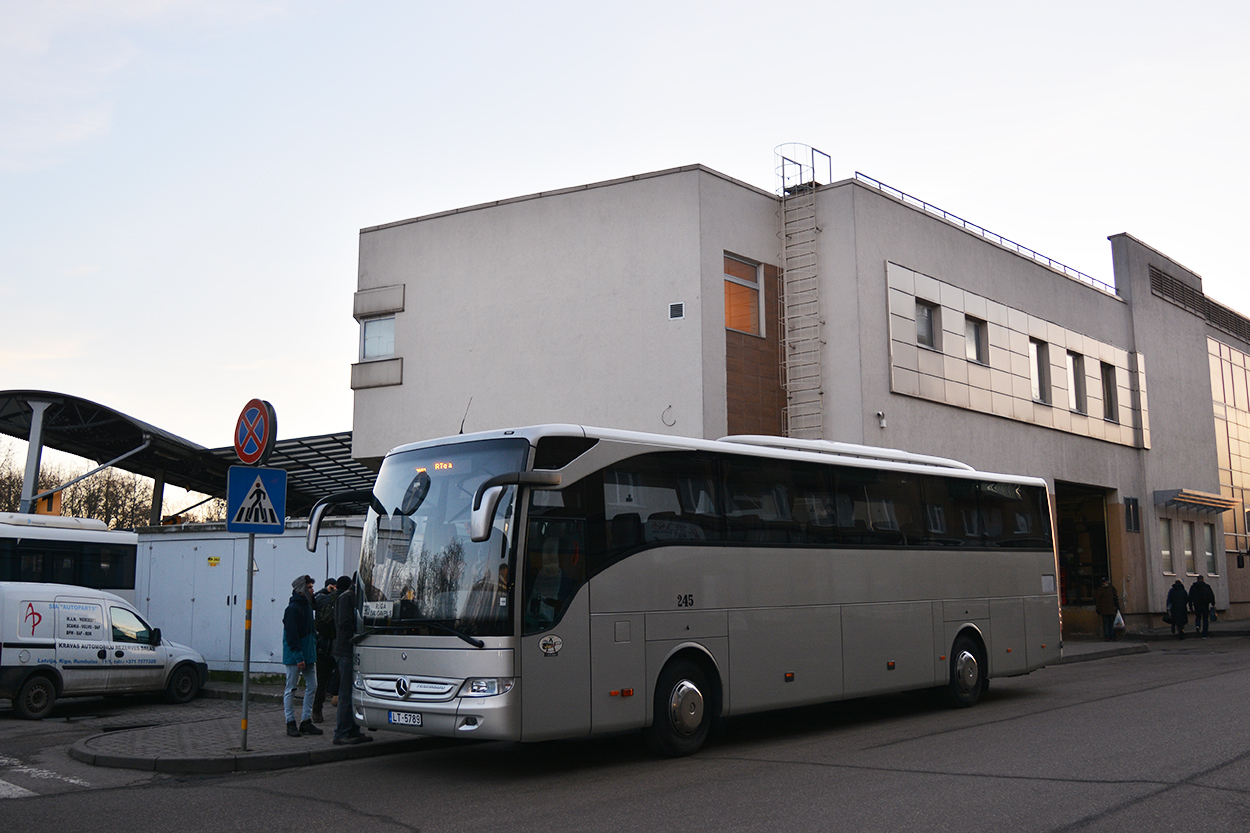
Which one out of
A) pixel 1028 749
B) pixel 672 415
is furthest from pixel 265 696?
pixel 1028 749

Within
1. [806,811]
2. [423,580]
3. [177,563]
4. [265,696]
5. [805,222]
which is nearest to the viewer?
[806,811]

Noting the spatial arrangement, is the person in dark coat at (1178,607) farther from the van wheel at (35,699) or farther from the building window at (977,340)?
the van wheel at (35,699)

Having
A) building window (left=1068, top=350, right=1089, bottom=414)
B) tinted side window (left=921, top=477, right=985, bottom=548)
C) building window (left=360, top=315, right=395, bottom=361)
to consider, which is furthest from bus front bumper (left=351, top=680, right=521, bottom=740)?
building window (left=1068, top=350, right=1089, bottom=414)

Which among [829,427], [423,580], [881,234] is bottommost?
[423,580]

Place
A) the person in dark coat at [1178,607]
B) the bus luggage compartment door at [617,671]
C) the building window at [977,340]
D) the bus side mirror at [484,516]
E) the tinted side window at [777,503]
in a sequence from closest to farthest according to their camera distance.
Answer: the bus side mirror at [484,516] → the bus luggage compartment door at [617,671] → the tinted side window at [777,503] → the building window at [977,340] → the person in dark coat at [1178,607]

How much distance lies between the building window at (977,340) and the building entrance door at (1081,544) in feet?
27.6

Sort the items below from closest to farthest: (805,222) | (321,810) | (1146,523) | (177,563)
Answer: (321,810)
(177,563)
(805,222)
(1146,523)

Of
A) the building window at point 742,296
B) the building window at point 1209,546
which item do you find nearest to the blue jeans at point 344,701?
the building window at point 742,296

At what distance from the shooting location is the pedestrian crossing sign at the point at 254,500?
11.3m

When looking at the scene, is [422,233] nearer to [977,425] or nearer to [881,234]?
[881,234]

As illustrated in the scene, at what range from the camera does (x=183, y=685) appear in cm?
1742

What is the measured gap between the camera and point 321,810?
8422 millimetres

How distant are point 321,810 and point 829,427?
16908 millimetres

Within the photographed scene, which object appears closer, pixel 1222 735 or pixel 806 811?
pixel 806 811
